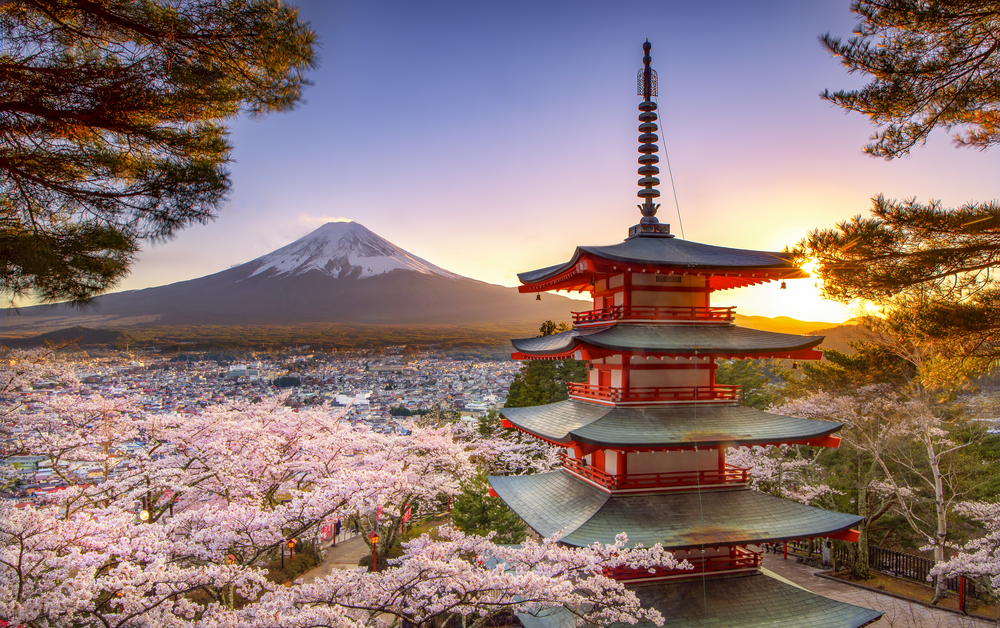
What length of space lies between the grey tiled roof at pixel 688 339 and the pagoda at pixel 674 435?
0.12 feet

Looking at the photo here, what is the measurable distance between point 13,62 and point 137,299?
219 feet

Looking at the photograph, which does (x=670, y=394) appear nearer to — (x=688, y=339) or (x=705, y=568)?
(x=688, y=339)

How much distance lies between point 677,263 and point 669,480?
13.4ft

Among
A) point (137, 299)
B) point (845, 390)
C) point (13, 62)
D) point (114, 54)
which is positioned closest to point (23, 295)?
point (13, 62)

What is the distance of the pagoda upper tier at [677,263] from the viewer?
9.09 meters

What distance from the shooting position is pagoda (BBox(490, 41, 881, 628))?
8289 millimetres

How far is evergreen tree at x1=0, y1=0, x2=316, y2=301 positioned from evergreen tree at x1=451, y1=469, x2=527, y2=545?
13391 millimetres

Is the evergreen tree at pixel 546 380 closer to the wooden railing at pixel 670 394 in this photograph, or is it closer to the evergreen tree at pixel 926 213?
the wooden railing at pixel 670 394

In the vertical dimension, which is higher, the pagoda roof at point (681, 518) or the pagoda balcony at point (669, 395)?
the pagoda balcony at point (669, 395)

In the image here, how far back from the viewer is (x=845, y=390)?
19922 mm

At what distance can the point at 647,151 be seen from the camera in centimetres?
1077

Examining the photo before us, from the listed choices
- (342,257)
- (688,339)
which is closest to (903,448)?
(688,339)

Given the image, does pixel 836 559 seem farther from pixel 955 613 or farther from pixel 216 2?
pixel 216 2

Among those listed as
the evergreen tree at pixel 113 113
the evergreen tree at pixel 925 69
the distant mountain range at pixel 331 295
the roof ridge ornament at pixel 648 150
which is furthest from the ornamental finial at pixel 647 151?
the distant mountain range at pixel 331 295
